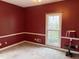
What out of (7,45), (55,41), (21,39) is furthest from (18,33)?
(55,41)

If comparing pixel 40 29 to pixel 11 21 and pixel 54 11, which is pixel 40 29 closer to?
pixel 54 11

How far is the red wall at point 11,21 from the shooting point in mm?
4117

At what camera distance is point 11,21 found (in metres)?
4.59

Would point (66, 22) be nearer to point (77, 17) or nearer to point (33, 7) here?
point (77, 17)

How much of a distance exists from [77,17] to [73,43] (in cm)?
120

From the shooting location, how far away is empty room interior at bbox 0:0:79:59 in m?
3.70

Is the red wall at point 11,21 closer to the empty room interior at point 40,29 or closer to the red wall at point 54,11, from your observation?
the empty room interior at point 40,29

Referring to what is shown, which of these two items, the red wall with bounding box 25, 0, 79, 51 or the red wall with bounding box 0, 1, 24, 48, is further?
the red wall with bounding box 0, 1, 24, 48

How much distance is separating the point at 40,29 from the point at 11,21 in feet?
5.58

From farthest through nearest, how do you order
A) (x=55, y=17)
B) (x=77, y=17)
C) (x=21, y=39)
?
(x=21, y=39) < (x=55, y=17) < (x=77, y=17)

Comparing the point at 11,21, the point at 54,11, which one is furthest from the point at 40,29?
the point at 11,21

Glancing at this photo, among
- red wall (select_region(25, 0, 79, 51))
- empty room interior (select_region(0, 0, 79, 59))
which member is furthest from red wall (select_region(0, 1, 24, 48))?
red wall (select_region(25, 0, 79, 51))

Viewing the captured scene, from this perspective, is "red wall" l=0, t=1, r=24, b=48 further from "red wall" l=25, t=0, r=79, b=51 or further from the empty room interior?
"red wall" l=25, t=0, r=79, b=51

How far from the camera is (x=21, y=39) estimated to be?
5.39 m
